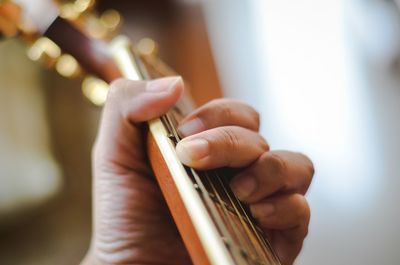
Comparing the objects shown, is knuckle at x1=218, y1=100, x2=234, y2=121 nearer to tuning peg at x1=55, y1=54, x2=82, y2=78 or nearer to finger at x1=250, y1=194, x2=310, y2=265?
finger at x1=250, y1=194, x2=310, y2=265

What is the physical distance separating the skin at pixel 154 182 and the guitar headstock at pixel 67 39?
0.16 metres

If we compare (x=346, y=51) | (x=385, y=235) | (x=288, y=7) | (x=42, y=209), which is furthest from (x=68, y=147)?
(x=385, y=235)

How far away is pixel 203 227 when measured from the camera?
9.2 inches

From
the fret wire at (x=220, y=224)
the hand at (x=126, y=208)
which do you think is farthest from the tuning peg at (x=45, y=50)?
the fret wire at (x=220, y=224)

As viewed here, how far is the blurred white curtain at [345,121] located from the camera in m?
1.62

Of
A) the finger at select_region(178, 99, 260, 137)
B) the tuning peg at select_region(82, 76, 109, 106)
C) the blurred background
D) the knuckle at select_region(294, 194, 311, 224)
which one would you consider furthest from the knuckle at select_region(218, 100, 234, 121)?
the blurred background

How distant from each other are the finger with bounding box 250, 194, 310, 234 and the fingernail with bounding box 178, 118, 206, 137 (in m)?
0.09

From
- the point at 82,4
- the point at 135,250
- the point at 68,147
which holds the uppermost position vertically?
the point at 82,4

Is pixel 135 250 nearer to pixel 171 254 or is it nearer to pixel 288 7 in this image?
pixel 171 254

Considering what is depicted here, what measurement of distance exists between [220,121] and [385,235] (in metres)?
1.38

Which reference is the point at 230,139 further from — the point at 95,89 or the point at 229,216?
the point at 95,89

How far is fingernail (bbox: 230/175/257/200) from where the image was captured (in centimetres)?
42

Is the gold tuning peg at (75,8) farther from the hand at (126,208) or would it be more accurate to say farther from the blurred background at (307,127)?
the blurred background at (307,127)

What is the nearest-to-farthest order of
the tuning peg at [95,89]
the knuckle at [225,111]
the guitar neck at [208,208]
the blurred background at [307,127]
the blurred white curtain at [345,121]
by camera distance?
the guitar neck at [208,208], the knuckle at [225,111], the tuning peg at [95,89], the blurred background at [307,127], the blurred white curtain at [345,121]
